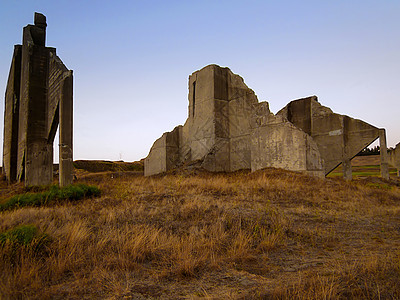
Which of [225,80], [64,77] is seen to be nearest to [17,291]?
[64,77]

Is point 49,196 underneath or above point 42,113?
underneath

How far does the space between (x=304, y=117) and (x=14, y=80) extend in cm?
1442

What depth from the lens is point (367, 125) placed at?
43.7 feet

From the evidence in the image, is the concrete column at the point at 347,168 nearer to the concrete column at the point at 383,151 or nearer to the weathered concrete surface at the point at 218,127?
the concrete column at the point at 383,151

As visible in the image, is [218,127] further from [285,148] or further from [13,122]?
[13,122]

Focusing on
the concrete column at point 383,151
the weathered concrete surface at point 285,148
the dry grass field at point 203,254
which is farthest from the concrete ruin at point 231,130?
the dry grass field at point 203,254

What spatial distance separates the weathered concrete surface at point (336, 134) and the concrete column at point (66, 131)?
903cm

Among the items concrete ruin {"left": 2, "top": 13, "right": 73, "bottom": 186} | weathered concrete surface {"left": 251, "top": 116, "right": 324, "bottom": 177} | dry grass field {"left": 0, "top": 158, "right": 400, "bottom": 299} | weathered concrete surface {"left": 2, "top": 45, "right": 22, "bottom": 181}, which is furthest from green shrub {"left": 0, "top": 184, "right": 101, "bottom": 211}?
weathered concrete surface {"left": 2, "top": 45, "right": 22, "bottom": 181}

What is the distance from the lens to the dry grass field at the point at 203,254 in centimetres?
216

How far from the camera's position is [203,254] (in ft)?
9.59

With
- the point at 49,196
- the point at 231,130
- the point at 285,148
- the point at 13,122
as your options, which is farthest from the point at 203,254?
the point at 13,122

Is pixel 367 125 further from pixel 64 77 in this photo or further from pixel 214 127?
pixel 64 77

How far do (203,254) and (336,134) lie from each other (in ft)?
41.9

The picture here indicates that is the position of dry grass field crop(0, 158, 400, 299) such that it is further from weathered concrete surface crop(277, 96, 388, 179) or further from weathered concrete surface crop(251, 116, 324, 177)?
weathered concrete surface crop(277, 96, 388, 179)
